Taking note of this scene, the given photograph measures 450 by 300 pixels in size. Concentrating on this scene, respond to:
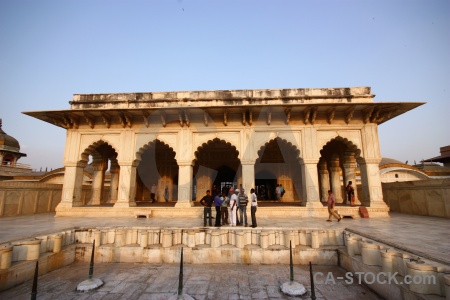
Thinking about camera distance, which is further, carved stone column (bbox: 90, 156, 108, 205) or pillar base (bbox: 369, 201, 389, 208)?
carved stone column (bbox: 90, 156, 108, 205)

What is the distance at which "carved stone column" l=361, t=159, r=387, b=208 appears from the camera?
31.4ft

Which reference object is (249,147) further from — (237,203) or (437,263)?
(437,263)

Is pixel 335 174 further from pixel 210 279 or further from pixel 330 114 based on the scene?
pixel 210 279

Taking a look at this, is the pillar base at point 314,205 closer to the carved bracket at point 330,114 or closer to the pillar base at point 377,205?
the pillar base at point 377,205

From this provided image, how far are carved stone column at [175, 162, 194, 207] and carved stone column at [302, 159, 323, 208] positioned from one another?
504cm

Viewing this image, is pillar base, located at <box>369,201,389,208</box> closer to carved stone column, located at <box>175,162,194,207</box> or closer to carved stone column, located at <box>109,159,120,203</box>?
carved stone column, located at <box>175,162,194,207</box>

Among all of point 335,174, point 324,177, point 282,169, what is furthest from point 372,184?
point 282,169

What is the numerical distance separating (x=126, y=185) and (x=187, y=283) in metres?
7.11

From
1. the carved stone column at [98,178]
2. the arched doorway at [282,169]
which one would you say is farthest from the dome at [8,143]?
the arched doorway at [282,169]

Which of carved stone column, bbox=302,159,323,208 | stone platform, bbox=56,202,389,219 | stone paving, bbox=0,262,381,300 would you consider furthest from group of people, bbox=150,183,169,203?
carved stone column, bbox=302,159,323,208

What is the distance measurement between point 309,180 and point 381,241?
529 cm

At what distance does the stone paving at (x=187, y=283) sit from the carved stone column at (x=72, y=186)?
19.4 ft

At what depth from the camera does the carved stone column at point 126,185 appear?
10.2 metres

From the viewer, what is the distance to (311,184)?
985 cm
